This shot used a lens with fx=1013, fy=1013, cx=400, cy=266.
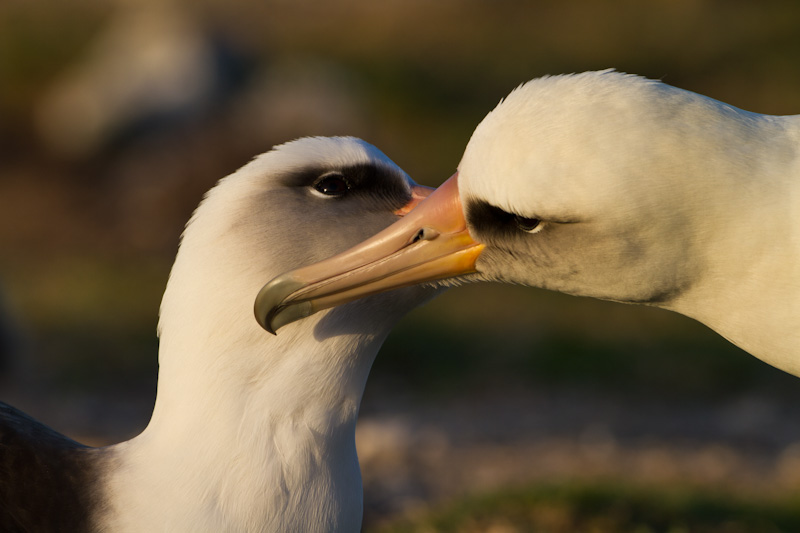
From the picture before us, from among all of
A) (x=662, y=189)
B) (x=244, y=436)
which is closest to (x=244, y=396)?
(x=244, y=436)

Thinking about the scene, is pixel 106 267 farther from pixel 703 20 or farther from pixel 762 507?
pixel 703 20

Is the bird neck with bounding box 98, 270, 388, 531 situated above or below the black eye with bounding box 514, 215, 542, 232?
below

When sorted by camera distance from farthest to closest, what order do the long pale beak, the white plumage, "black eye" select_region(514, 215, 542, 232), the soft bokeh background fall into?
the soft bokeh background → the long pale beak → "black eye" select_region(514, 215, 542, 232) → the white plumage

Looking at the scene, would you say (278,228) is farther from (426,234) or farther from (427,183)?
(427,183)

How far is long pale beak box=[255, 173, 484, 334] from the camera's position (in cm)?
266

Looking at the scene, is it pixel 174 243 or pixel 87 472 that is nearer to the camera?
pixel 87 472

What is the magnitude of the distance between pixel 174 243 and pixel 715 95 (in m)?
8.46

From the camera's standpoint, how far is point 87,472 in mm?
2762

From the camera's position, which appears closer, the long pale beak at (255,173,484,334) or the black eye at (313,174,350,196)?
the long pale beak at (255,173,484,334)

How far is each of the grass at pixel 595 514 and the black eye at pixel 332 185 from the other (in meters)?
1.87

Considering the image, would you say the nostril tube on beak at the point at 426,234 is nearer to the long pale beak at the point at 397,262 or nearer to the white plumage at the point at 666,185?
the long pale beak at the point at 397,262

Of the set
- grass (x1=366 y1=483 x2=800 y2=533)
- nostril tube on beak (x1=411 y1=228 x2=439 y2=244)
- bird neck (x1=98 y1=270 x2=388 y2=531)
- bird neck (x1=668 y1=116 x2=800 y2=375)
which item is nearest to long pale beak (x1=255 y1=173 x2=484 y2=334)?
nostril tube on beak (x1=411 y1=228 x2=439 y2=244)

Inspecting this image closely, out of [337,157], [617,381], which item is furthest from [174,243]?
[337,157]

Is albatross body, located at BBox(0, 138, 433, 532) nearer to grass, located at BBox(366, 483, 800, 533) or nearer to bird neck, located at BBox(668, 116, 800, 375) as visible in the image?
bird neck, located at BBox(668, 116, 800, 375)
